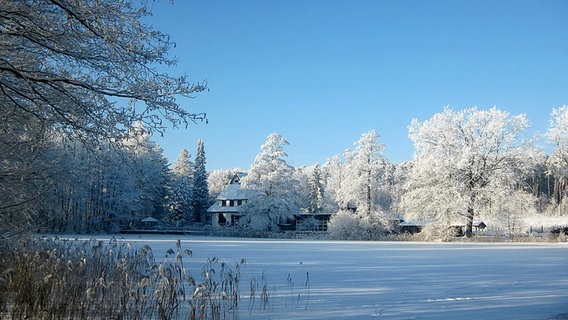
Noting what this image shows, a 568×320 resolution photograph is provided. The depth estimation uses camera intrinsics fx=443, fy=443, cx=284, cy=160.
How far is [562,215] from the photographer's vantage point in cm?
5397

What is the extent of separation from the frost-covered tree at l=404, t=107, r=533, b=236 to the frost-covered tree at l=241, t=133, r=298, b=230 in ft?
46.5

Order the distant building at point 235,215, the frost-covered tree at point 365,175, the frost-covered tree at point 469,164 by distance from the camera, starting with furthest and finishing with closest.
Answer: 1. the distant building at point 235,215
2. the frost-covered tree at point 365,175
3. the frost-covered tree at point 469,164

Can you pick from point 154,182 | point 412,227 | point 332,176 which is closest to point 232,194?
point 154,182

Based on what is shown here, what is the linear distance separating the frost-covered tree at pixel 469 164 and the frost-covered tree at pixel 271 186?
1417 centimetres

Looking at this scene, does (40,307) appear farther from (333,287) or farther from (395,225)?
(395,225)

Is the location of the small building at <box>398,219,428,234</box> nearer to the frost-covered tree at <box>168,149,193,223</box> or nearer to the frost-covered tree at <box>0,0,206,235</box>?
the frost-covered tree at <box>168,149,193,223</box>

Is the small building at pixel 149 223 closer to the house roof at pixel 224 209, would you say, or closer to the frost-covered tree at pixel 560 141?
the house roof at pixel 224 209

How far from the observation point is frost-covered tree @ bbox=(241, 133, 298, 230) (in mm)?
43500

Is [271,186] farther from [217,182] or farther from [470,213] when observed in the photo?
[217,182]

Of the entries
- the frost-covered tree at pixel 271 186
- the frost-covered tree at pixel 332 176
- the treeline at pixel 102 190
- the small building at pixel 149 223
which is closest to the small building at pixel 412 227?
the frost-covered tree at pixel 271 186

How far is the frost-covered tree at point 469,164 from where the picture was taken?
31.9 metres

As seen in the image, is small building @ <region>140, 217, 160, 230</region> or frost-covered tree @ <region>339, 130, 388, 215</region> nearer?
frost-covered tree @ <region>339, 130, 388, 215</region>

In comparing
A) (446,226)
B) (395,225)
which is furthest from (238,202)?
(446,226)

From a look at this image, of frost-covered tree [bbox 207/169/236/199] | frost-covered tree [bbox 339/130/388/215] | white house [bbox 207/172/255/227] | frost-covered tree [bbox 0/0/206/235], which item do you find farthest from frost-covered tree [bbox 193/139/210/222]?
frost-covered tree [bbox 0/0/206/235]
